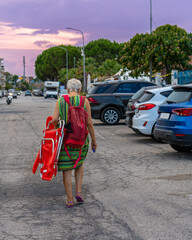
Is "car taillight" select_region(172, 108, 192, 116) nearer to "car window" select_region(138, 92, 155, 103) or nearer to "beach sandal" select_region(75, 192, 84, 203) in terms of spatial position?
"car window" select_region(138, 92, 155, 103)

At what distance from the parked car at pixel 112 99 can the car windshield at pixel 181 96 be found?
328 inches

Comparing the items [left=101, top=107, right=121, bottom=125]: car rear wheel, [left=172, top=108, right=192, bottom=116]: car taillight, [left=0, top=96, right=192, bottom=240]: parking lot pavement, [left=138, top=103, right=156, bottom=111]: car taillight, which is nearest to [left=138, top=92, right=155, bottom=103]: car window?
[left=138, top=103, right=156, bottom=111]: car taillight

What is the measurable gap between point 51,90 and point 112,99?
54.9 meters

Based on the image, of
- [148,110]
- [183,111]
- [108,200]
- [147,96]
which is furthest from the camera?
[147,96]

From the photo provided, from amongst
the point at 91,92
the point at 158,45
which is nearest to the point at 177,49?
the point at 158,45

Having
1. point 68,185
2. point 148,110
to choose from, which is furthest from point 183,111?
point 68,185

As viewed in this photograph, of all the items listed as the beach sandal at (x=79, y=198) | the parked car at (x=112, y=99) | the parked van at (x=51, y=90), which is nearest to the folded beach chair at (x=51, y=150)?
the beach sandal at (x=79, y=198)

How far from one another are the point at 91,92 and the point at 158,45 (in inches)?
659

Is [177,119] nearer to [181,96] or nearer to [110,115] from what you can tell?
[181,96]

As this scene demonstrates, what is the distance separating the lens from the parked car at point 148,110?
11633 millimetres

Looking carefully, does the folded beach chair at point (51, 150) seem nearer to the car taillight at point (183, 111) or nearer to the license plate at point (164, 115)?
the car taillight at point (183, 111)

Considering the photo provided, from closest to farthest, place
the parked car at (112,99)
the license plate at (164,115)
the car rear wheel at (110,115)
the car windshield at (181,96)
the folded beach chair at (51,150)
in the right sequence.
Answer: the folded beach chair at (51,150), the car windshield at (181,96), the license plate at (164,115), the parked car at (112,99), the car rear wheel at (110,115)

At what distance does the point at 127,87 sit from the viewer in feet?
58.4

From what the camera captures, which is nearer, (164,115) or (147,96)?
(164,115)
